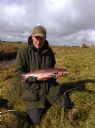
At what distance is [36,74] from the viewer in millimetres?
8703

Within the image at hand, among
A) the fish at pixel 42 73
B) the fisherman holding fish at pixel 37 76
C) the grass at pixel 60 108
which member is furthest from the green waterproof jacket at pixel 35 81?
the grass at pixel 60 108

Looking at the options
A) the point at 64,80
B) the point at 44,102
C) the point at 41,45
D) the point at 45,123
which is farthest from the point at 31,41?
the point at 64,80

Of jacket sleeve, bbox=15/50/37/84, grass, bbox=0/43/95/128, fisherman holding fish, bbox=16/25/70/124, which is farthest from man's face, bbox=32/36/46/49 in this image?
grass, bbox=0/43/95/128

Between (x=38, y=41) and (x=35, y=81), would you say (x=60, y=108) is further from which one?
(x=38, y=41)

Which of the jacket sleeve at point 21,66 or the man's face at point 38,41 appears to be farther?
the jacket sleeve at point 21,66

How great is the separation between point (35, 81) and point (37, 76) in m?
0.16

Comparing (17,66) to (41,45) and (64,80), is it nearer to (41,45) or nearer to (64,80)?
(41,45)

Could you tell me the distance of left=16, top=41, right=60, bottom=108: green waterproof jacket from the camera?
884 cm

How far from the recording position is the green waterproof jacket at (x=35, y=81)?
884 cm

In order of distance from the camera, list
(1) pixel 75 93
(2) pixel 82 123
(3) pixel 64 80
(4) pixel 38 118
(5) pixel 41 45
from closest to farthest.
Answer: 1. (2) pixel 82 123
2. (4) pixel 38 118
3. (5) pixel 41 45
4. (1) pixel 75 93
5. (3) pixel 64 80

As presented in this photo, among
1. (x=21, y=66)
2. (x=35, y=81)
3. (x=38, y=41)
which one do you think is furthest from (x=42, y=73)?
(x=38, y=41)

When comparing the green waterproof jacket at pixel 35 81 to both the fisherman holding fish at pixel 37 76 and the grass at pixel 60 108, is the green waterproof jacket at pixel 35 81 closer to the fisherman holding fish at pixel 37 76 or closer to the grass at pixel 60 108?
the fisherman holding fish at pixel 37 76

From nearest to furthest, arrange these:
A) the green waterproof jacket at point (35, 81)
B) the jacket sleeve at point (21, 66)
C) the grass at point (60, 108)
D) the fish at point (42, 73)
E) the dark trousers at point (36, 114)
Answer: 1. the grass at point (60, 108)
2. the dark trousers at point (36, 114)
3. the fish at point (42, 73)
4. the green waterproof jacket at point (35, 81)
5. the jacket sleeve at point (21, 66)

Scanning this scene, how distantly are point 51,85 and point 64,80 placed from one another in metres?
3.45
